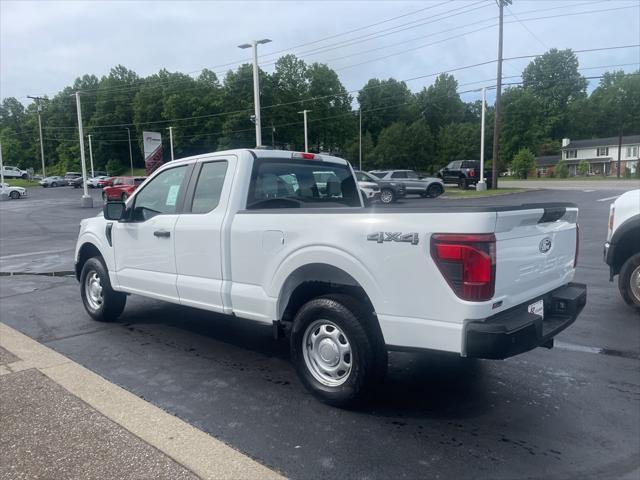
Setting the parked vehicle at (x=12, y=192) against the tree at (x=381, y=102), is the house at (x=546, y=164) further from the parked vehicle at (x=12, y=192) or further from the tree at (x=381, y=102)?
the parked vehicle at (x=12, y=192)

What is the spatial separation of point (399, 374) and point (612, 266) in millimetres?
3626

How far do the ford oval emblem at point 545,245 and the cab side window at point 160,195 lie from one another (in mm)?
3366

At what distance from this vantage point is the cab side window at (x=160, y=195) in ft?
17.6

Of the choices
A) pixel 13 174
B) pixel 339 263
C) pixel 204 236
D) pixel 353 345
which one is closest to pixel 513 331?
pixel 353 345

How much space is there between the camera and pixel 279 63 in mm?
89688

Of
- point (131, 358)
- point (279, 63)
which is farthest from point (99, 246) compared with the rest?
point (279, 63)

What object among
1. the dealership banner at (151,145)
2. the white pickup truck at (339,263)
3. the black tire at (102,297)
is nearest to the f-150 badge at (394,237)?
the white pickup truck at (339,263)

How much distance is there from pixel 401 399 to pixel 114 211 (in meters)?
3.60

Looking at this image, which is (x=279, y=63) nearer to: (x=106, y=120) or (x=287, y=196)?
(x=106, y=120)

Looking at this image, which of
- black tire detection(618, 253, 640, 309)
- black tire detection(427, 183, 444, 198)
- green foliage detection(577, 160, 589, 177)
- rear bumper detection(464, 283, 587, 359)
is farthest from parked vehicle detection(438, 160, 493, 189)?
green foliage detection(577, 160, 589, 177)

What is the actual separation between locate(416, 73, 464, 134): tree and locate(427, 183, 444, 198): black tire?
6951cm

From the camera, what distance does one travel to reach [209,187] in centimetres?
497

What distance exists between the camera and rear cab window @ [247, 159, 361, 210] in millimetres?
4836

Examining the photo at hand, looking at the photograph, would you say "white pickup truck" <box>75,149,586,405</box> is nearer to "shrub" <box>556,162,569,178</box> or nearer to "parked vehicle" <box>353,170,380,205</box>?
"parked vehicle" <box>353,170,380,205</box>
